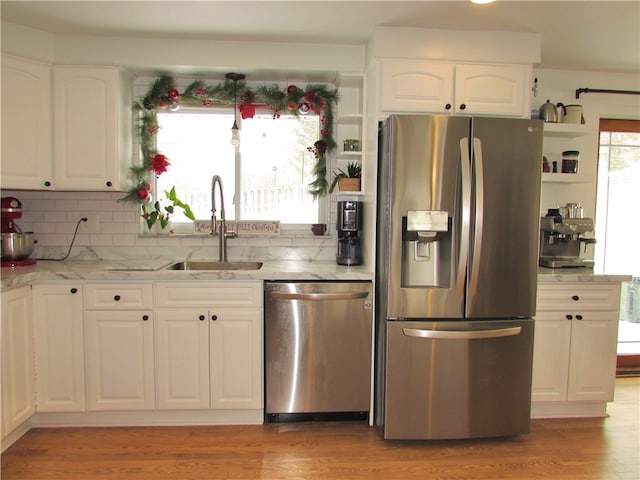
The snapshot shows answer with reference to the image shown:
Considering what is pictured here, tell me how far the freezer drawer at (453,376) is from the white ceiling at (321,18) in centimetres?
164

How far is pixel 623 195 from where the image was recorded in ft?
11.0

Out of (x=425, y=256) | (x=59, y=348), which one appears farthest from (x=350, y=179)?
(x=59, y=348)

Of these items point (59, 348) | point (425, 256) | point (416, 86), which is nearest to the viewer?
point (425, 256)

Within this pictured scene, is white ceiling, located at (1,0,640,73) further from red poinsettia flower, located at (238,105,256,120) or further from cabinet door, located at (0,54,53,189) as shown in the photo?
red poinsettia flower, located at (238,105,256,120)

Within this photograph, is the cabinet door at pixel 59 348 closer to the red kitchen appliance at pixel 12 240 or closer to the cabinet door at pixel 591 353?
the red kitchen appliance at pixel 12 240

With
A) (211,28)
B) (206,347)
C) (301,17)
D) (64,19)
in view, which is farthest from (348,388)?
(64,19)

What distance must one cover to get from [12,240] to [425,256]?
2.36 m

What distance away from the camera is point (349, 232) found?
2.68 meters

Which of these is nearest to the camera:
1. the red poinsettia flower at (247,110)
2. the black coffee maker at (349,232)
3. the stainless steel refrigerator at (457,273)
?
the stainless steel refrigerator at (457,273)

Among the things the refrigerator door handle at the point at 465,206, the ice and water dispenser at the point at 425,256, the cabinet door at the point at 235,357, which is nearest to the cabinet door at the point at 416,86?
the refrigerator door handle at the point at 465,206

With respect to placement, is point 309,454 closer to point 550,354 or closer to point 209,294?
point 209,294

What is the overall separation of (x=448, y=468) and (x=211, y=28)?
8.89 feet

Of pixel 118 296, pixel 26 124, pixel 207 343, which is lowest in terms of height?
pixel 207 343

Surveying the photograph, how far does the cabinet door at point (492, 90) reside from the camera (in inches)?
97.5
